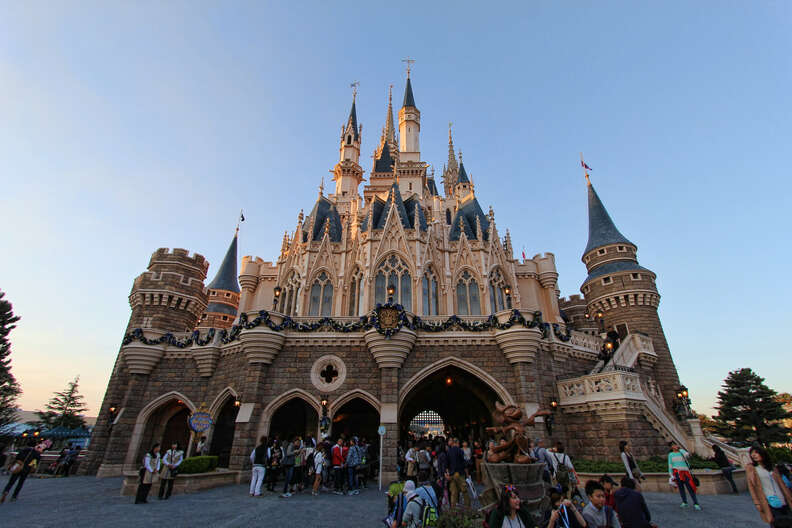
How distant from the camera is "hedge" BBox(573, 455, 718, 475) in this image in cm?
1216

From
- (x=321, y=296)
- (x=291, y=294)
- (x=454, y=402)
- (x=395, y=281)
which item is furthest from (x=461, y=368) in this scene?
(x=291, y=294)

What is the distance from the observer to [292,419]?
19.2 metres

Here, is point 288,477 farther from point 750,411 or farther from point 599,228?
point 750,411

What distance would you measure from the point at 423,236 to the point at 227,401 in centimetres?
1424

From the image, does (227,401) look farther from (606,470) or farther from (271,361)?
(606,470)

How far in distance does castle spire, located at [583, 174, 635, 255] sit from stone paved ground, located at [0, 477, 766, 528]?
20492 millimetres

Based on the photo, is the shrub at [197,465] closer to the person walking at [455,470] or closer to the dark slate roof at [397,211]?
the person walking at [455,470]

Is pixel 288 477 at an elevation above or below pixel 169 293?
below

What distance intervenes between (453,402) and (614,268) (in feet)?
49.4

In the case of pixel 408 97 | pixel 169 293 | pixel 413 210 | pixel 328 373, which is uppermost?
pixel 408 97

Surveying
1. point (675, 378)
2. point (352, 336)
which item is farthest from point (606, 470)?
point (675, 378)

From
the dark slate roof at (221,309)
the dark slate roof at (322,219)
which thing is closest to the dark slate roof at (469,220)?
the dark slate roof at (322,219)

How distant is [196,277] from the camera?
83.2ft

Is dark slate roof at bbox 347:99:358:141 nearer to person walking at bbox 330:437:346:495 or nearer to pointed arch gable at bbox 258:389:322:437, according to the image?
pointed arch gable at bbox 258:389:322:437
